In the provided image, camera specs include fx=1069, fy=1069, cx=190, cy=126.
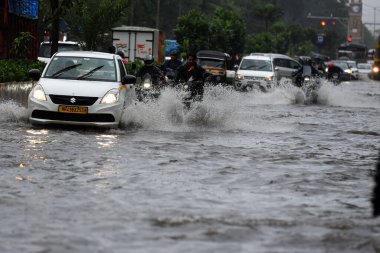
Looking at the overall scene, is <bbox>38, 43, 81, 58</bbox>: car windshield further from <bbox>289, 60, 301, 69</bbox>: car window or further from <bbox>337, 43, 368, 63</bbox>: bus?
<bbox>337, 43, 368, 63</bbox>: bus

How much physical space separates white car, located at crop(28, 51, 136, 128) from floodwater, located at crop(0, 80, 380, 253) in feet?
0.96

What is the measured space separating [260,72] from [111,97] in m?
22.4

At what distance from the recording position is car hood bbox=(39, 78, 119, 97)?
59.9ft

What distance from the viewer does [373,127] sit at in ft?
78.4

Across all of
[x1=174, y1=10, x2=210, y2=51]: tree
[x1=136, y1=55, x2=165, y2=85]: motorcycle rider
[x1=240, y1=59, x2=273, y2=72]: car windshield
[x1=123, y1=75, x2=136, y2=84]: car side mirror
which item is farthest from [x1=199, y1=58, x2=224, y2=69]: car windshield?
[x1=123, y1=75, x2=136, y2=84]: car side mirror

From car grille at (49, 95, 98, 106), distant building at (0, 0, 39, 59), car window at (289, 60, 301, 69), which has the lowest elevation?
car grille at (49, 95, 98, 106)

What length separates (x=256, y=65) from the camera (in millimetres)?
41469

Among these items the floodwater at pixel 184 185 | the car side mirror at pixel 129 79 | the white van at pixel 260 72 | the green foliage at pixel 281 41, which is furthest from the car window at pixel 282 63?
the green foliage at pixel 281 41

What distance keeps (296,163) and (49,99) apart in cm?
550

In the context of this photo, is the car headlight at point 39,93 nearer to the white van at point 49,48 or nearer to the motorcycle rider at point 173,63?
the motorcycle rider at point 173,63

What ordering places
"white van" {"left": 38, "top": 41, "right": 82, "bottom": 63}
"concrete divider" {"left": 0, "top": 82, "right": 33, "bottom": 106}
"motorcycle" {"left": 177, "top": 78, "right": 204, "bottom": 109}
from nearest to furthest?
"motorcycle" {"left": 177, "top": 78, "right": 204, "bottom": 109}, "concrete divider" {"left": 0, "top": 82, "right": 33, "bottom": 106}, "white van" {"left": 38, "top": 41, "right": 82, "bottom": 63}

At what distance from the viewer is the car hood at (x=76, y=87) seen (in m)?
18.3

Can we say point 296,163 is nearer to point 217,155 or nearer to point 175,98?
point 217,155

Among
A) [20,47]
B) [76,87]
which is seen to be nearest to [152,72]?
[76,87]
